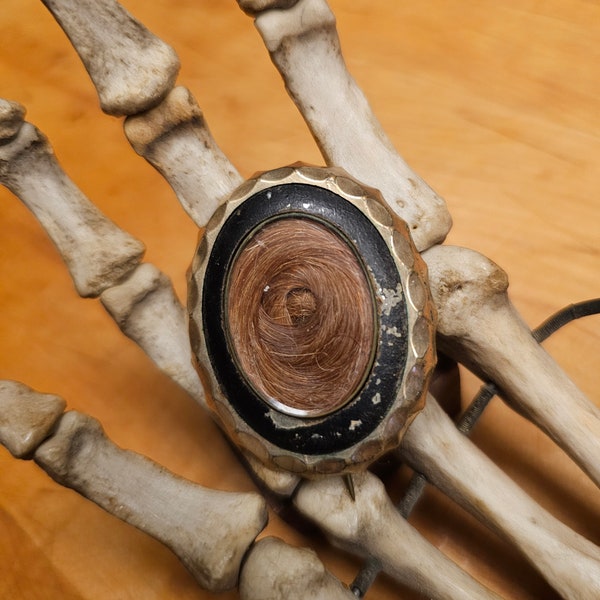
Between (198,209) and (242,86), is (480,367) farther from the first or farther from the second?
(242,86)

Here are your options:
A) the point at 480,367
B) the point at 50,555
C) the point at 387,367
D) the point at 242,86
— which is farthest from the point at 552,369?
the point at 242,86

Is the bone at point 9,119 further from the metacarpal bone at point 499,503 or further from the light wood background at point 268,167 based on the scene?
the metacarpal bone at point 499,503

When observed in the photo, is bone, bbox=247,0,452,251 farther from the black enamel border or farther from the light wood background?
the light wood background

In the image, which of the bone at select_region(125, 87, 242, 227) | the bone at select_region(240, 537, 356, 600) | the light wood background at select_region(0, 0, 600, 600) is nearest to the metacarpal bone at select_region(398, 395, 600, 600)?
the light wood background at select_region(0, 0, 600, 600)

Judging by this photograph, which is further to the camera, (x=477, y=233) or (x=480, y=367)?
(x=477, y=233)

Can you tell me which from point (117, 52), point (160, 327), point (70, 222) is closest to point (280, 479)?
point (160, 327)

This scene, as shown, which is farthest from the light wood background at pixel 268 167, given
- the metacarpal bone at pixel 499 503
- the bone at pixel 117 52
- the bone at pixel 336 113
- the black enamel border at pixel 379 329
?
the bone at pixel 117 52
